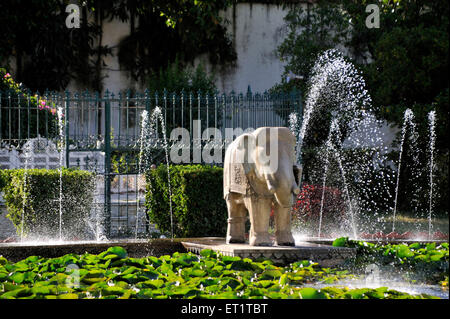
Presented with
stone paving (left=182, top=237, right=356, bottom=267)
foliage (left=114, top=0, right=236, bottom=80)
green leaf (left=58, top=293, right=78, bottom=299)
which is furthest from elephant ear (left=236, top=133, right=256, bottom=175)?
foliage (left=114, top=0, right=236, bottom=80)

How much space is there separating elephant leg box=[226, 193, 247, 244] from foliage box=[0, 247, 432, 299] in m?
0.54

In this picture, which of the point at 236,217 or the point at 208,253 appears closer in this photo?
the point at 208,253

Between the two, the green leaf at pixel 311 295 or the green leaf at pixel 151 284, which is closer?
the green leaf at pixel 311 295

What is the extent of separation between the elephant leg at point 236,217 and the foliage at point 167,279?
540 millimetres

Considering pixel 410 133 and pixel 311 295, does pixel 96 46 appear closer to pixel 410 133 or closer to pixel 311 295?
pixel 410 133

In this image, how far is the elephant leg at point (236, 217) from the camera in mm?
5941

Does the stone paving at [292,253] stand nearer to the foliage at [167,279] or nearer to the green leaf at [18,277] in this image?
the foliage at [167,279]

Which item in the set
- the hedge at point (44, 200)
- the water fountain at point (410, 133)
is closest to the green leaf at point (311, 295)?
the hedge at point (44, 200)

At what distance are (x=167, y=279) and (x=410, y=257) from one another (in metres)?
2.39

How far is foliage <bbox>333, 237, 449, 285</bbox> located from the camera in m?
5.23

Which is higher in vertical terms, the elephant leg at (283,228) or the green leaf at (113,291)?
the elephant leg at (283,228)

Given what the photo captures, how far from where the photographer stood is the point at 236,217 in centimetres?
602

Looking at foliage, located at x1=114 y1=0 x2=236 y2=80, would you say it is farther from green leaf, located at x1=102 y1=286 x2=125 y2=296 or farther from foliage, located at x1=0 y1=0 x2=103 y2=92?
green leaf, located at x1=102 y1=286 x2=125 y2=296

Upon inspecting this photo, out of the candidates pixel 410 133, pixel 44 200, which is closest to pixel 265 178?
pixel 44 200
